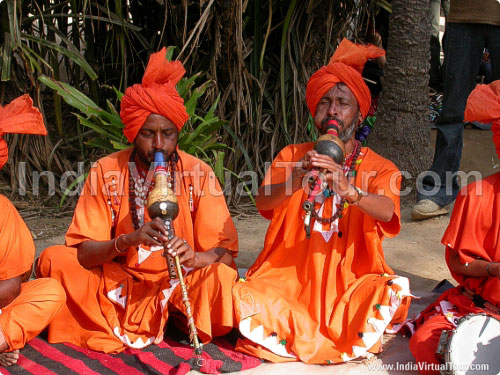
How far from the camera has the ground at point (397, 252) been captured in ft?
10.0

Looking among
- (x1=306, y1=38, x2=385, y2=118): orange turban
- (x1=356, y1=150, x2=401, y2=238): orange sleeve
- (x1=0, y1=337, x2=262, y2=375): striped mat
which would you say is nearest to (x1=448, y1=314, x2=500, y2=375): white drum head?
(x1=356, y1=150, x2=401, y2=238): orange sleeve

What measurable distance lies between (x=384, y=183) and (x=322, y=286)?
24.1 inches

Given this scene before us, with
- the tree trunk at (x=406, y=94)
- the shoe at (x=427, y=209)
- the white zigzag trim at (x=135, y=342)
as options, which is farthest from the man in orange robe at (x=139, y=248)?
the tree trunk at (x=406, y=94)

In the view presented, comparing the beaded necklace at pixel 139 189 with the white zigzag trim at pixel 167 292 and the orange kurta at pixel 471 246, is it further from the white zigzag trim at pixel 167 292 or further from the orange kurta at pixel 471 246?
the orange kurta at pixel 471 246

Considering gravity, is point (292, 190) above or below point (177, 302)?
above

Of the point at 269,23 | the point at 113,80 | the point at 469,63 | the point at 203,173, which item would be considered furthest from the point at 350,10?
the point at 203,173

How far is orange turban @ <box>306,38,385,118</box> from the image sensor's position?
329cm

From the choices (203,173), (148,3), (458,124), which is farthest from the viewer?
(148,3)

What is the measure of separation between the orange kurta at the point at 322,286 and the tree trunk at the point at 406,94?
9.02 ft

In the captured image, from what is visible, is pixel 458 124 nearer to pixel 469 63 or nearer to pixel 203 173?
pixel 469 63

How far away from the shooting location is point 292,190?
3.11 m

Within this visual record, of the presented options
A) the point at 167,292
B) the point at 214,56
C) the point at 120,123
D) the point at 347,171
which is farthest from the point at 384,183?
the point at 214,56

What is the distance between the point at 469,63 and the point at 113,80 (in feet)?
11.3

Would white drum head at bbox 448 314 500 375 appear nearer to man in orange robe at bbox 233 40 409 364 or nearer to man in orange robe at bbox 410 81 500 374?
man in orange robe at bbox 410 81 500 374
